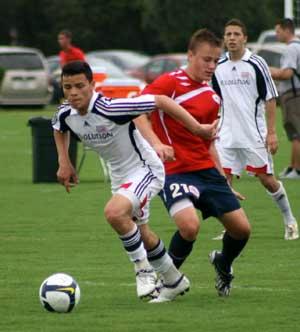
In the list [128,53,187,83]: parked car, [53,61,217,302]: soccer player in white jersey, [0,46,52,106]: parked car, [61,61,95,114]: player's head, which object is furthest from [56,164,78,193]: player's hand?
[128,53,187,83]: parked car

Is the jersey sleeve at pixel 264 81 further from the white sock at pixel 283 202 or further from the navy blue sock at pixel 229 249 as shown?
the navy blue sock at pixel 229 249

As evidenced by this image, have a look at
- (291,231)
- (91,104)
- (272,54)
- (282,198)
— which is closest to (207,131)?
(91,104)

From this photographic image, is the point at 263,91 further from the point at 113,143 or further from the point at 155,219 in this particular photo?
the point at 113,143

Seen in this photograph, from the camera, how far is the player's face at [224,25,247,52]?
1291cm

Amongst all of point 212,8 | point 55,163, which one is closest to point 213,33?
point 55,163

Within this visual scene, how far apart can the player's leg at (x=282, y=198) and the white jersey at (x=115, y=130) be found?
12.1 ft

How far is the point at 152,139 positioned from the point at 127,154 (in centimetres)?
35

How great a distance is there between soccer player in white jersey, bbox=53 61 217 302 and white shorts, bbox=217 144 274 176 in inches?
142

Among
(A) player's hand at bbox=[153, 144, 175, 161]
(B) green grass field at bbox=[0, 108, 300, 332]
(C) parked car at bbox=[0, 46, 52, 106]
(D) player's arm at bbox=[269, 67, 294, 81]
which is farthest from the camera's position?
(C) parked car at bbox=[0, 46, 52, 106]

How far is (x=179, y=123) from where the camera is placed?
32.4 ft

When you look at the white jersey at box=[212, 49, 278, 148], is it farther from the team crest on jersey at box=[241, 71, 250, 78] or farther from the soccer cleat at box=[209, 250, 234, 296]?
the soccer cleat at box=[209, 250, 234, 296]

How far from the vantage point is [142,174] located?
377 inches

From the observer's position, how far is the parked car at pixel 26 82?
39.1m

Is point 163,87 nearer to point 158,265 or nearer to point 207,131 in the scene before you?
point 207,131
